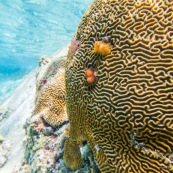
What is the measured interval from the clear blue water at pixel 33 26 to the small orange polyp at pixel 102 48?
2350 cm

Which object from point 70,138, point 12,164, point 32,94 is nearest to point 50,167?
point 70,138

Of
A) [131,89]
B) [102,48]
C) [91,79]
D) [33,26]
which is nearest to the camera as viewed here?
[131,89]

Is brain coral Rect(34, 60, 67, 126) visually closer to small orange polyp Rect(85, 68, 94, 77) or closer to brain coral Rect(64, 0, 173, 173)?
brain coral Rect(64, 0, 173, 173)

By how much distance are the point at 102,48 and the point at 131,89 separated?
26.3 inches

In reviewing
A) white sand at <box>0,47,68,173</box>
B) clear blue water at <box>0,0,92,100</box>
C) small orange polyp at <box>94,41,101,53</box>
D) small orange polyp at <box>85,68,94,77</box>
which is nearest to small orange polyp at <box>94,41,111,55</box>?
small orange polyp at <box>94,41,101,53</box>

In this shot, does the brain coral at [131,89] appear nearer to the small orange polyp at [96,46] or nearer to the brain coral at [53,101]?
the small orange polyp at [96,46]

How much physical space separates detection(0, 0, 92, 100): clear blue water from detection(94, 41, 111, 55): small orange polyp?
23501 millimetres

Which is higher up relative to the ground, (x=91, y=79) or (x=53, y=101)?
(x=53, y=101)

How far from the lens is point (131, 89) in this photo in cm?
266

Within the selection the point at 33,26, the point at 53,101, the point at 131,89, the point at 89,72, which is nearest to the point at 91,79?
the point at 89,72

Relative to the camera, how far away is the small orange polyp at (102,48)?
2.89 m

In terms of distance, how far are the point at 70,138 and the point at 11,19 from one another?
26776 mm

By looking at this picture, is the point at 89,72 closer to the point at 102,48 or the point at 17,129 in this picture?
the point at 102,48

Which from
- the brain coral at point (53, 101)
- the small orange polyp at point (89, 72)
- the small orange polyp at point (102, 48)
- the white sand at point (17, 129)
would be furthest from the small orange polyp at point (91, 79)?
the white sand at point (17, 129)
